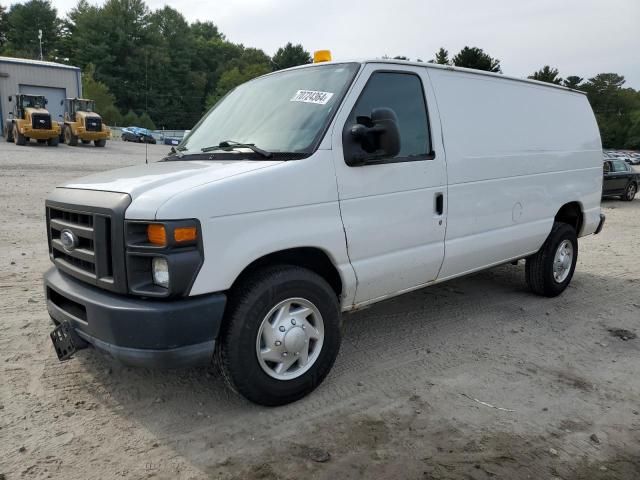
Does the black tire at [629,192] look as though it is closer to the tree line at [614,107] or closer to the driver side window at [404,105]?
the driver side window at [404,105]

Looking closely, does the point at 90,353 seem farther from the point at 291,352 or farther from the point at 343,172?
the point at 343,172

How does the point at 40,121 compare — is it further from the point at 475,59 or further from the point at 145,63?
the point at 145,63

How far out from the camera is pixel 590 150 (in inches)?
235

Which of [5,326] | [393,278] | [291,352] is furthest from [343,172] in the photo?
A: [5,326]

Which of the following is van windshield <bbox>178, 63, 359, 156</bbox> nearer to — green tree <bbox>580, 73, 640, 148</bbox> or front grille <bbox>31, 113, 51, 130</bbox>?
front grille <bbox>31, 113, 51, 130</bbox>

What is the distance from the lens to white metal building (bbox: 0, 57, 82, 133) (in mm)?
37375

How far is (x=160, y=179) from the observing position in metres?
3.12

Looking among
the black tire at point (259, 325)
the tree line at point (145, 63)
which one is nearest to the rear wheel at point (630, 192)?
the black tire at point (259, 325)

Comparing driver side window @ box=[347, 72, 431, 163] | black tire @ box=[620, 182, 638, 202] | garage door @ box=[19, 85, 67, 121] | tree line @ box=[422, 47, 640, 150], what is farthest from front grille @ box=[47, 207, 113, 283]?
tree line @ box=[422, 47, 640, 150]

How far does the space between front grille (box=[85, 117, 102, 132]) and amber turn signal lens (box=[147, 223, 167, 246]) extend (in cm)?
2935

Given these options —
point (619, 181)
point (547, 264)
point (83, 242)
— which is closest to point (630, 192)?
point (619, 181)

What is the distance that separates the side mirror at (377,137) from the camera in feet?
11.0

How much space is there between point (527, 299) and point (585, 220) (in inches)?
45.7

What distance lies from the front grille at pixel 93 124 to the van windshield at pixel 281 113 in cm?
2770
